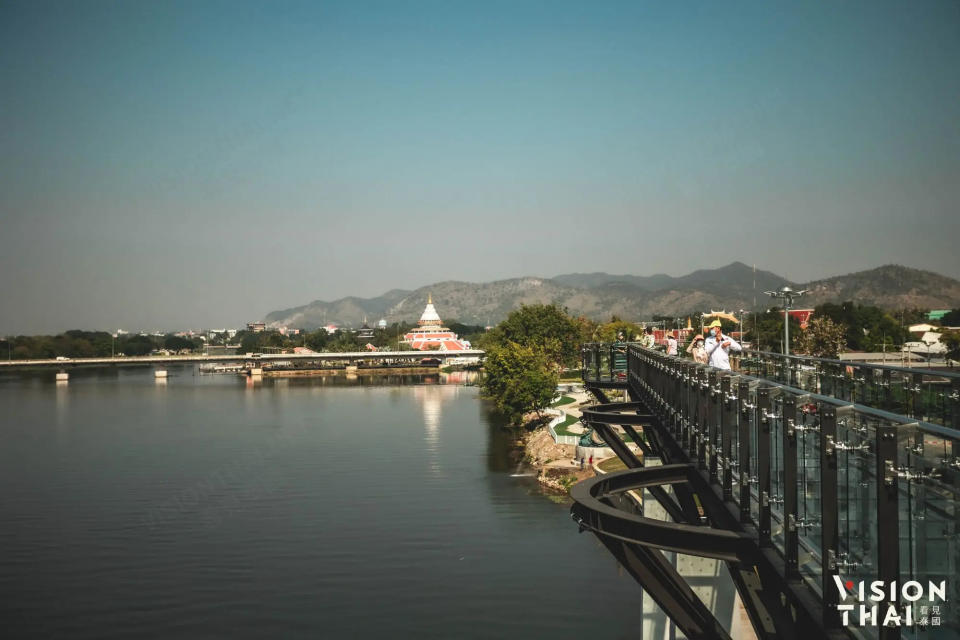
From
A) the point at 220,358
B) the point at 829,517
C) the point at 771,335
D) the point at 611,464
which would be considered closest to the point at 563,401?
the point at 771,335

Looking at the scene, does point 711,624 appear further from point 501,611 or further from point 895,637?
point 501,611

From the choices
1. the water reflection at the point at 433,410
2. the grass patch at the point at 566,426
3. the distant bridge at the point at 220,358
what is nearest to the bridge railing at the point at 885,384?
the water reflection at the point at 433,410

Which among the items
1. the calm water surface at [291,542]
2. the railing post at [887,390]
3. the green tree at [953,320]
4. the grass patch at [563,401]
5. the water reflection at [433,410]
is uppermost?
the green tree at [953,320]

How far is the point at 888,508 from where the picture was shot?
3.37 meters

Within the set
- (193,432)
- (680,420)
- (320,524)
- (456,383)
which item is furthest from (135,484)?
(456,383)

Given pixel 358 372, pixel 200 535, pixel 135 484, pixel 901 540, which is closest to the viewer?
pixel 901 540

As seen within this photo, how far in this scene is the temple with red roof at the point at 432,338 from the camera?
4914 inches

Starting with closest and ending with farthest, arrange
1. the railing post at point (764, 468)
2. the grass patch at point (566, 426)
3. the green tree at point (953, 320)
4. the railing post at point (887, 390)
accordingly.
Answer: the railing post at point (764, 468), the railing post at point (887, 390), the grass patch at point (566, 426), the green tree at point (953, 320)

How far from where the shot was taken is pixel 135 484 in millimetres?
30672

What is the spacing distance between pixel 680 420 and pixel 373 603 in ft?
39.1

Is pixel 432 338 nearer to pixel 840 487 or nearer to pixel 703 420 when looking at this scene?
pixel 703 420

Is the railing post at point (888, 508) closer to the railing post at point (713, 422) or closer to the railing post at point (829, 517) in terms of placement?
the railing post at point (829, 517)

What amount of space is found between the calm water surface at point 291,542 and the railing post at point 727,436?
38.9 feet

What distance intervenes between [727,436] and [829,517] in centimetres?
215
